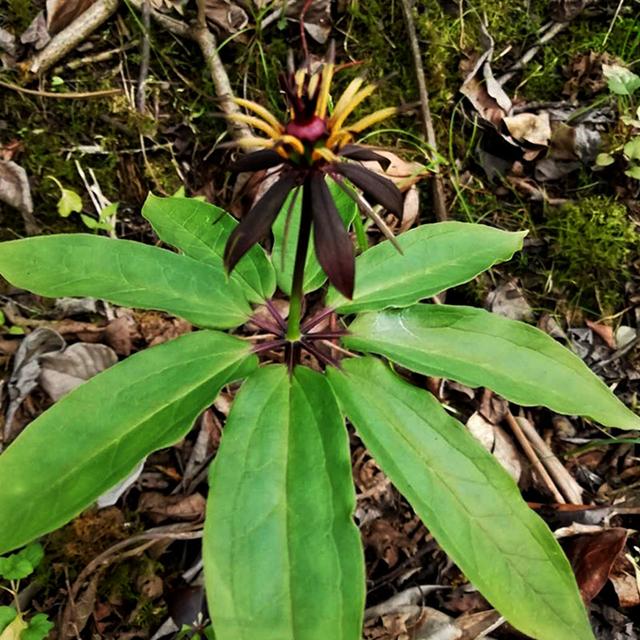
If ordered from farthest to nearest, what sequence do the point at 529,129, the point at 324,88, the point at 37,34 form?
the point at 529,129 → the point at 37,34 → the point at 324,88

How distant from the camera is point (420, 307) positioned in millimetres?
1640

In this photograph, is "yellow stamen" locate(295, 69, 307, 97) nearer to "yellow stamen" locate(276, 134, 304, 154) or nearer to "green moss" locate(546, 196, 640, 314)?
"yellow stamen" locate(276, 134, 304, 154)

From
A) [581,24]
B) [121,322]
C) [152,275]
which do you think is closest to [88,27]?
[121,322]

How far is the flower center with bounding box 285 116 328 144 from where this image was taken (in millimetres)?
1115

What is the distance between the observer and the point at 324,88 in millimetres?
1078

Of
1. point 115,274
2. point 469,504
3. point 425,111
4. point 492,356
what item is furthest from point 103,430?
point 425,111

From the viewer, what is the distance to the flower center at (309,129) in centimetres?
112

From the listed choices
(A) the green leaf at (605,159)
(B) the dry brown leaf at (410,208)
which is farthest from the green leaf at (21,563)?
(A) the green leaf at (605,159)

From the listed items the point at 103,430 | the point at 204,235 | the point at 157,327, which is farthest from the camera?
the point at 157,327

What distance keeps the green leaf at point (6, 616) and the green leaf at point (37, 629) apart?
2.1 inches

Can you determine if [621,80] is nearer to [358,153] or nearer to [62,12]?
[358,153]

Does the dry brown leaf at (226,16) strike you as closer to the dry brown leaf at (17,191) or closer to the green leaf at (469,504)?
the dry brown leaf at (17,191)

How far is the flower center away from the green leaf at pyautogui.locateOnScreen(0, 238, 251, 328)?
55 centimetres

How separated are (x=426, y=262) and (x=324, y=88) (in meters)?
0.73
